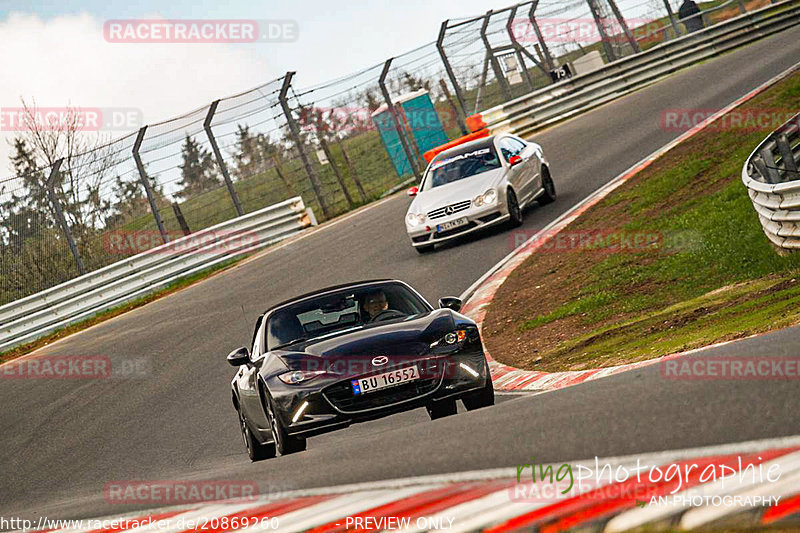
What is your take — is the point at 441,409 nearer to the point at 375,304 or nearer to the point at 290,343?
the point at 375,304

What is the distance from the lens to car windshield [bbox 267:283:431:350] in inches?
374

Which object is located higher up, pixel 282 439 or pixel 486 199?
pixel 486 199

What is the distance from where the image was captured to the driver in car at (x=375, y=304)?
9.80 metres

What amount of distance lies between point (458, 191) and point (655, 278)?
6.41 m

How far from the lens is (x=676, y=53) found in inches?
1417

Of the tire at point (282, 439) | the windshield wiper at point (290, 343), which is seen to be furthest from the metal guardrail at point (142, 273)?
the tire at point (282, 439)

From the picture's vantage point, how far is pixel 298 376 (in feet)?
27.5

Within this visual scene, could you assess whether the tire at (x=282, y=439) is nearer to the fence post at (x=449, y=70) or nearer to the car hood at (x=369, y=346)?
the car hood at (x=369, y=346)

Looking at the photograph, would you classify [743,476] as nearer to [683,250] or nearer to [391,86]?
[683,250]

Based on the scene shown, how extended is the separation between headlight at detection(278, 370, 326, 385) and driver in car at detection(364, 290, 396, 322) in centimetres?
146

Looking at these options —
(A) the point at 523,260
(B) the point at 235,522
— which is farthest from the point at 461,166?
(B) the point at 235,522

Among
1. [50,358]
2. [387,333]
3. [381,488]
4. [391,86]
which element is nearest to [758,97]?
[391,86]

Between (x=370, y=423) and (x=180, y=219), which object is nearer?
(x=370, y=423)

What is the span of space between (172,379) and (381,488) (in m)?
11.0
